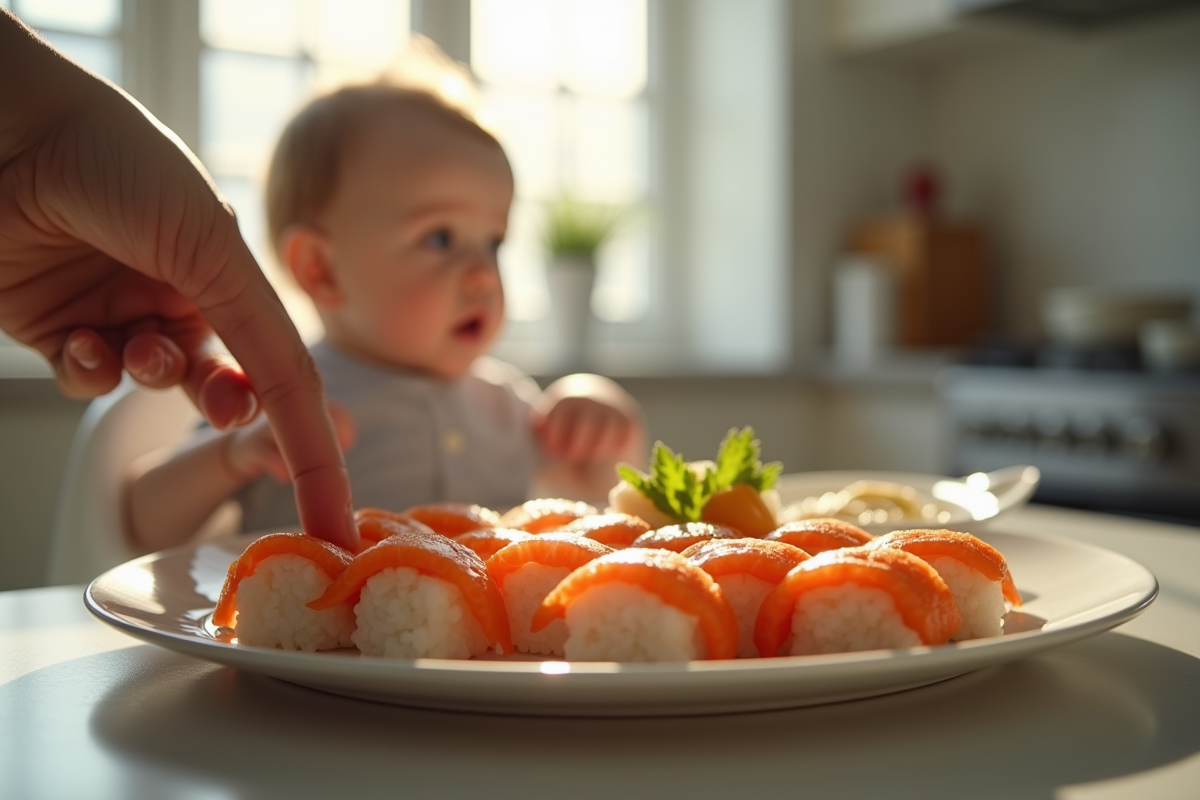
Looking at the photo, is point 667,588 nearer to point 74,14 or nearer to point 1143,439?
point 1143,439

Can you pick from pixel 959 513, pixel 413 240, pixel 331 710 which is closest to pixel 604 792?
pixel 331 710

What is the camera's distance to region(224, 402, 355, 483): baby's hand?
1095 mm

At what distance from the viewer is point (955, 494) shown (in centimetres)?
111

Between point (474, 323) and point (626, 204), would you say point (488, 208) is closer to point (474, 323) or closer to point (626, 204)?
point (474, 323)

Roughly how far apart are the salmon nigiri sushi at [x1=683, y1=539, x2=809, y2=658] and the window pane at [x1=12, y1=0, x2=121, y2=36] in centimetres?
264

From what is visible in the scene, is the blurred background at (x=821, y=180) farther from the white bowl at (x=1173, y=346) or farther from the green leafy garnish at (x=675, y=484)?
the green leafy garnish at (x=675, y=484)

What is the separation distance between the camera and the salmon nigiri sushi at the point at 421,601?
0.53m

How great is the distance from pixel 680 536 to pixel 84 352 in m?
0.50

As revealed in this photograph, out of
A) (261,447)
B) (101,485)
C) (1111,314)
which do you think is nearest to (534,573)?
(261,447)

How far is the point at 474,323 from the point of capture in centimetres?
160

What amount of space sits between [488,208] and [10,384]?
3.99ft

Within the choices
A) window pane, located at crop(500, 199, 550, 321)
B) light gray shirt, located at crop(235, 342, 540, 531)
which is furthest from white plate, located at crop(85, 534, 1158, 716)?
window pane, located at crop(500, 199, 550, 321)

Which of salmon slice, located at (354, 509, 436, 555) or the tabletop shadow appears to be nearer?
the tabletop shadow

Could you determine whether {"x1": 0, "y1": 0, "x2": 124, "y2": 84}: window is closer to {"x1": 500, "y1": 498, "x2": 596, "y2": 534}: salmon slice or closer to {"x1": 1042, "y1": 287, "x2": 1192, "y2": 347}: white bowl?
{"x1": 500, "y1": 498, "x2": 596, "y2": 534}: salmon slice
